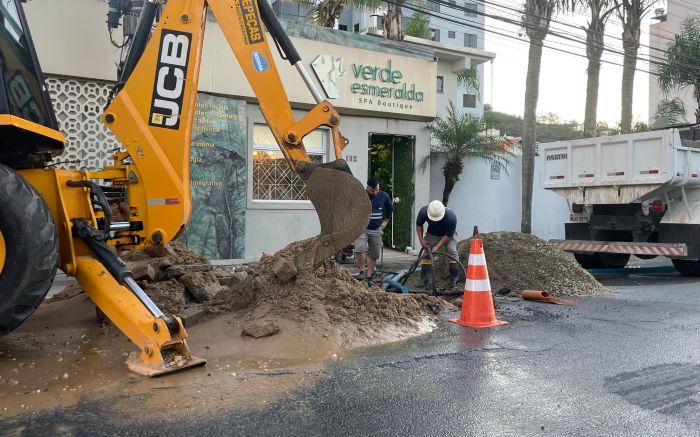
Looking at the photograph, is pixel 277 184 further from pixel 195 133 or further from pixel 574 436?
pixel 574 436

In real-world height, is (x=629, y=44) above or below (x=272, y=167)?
above

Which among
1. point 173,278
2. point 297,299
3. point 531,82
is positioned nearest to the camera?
point 297,299

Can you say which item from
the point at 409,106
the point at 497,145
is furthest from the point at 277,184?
the point at 497,145

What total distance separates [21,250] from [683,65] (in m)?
22.4

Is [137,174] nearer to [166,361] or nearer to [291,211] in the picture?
[166,361]

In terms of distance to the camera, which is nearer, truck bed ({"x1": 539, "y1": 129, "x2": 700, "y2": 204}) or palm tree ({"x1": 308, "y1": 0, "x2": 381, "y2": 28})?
truck bed ({"x1": 539, "y1": 129, "x2": 700, "y2": 204})

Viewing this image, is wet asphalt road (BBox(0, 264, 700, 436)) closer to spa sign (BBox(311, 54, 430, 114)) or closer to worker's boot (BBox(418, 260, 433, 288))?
worker's boot (BBox(418, 260, 433, 288))

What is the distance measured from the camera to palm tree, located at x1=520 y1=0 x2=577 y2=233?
16.5 m

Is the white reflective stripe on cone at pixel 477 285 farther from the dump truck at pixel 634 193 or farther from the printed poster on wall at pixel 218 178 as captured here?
the printed poster on wall at pixel 218 178

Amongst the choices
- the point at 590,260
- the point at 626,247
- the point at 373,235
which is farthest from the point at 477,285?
the point at 590,260

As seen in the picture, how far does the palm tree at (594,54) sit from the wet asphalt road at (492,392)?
13604 millimetres

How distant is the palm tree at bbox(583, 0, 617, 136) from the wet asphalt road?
1360 cm

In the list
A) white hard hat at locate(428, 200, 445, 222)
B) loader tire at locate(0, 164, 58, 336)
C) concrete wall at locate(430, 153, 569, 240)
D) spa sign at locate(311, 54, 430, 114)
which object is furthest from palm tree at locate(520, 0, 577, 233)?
loader tire at locate(0, 164, 58, 336)

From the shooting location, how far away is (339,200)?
19.3 ft
